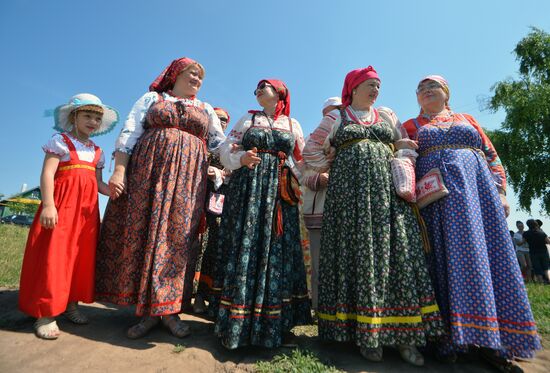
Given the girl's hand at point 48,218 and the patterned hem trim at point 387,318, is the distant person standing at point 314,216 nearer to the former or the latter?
the patterned hem trim at point 387,318

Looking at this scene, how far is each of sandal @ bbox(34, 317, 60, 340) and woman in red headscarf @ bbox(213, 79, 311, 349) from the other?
3.95 ft

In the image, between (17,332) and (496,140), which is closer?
(17,332)

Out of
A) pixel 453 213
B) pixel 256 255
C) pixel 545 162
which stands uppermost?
pixel 545 162

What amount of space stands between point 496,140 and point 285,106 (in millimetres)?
14705

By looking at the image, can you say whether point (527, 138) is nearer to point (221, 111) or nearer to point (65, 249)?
point (221, 111)

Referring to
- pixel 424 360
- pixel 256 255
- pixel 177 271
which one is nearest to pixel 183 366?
pixel 177 271

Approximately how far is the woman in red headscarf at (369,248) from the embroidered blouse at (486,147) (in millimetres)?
236

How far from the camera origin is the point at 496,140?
1419cm

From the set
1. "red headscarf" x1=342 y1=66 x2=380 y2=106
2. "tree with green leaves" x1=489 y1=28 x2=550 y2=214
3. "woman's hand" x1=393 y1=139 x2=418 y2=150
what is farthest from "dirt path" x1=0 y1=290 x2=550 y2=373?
"tree with green leaves" x1=489 y1=28 x2=550 y2=214

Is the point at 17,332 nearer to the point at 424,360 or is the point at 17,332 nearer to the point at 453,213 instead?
the point at 424,360

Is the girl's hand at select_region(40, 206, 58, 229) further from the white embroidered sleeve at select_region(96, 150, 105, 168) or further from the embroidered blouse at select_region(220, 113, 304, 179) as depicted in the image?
the embroidered blouse at select_region(220, 113, 304, 179)

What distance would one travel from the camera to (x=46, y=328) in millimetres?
2445

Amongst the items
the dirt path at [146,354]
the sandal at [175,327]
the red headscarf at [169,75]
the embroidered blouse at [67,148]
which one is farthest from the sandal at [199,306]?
the red headscarf at [169,75]

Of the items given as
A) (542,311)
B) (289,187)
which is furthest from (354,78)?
(542,311)
